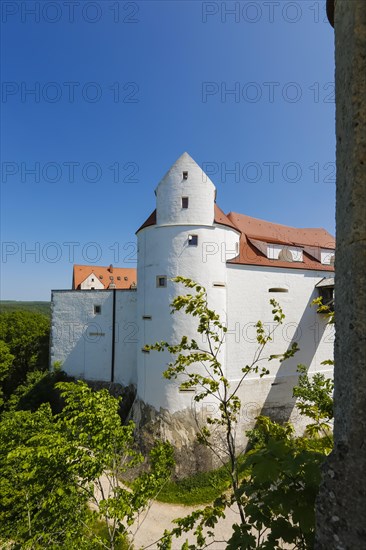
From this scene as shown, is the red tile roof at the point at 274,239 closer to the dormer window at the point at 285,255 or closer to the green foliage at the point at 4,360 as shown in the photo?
the dormer window at the point at 285,255

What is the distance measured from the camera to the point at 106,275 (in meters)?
44.2

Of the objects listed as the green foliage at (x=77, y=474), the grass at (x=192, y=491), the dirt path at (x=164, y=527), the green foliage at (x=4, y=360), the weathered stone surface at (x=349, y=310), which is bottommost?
the dirt path at (x=164, y=527)

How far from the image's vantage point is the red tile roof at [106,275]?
42469mm

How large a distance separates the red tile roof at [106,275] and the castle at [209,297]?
23.5m

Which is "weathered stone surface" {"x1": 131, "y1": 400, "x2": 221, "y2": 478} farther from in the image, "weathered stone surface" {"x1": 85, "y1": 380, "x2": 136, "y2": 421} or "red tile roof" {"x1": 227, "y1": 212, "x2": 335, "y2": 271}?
"red tile roof" {"x1": 227, "y1": 212, "x2": 335, "y2": 271}

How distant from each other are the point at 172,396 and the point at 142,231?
9645mm

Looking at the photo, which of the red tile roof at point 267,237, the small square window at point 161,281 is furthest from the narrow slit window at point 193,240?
the small square window at point 161,281

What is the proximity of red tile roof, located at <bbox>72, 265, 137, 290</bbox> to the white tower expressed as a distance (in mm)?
29031

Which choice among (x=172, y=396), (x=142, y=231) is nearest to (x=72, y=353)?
(x=172, y=396)

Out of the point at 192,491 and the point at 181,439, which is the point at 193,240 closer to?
the point at 181,439

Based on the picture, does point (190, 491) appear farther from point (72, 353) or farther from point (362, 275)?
point (362, 275)

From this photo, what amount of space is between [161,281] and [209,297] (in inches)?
113

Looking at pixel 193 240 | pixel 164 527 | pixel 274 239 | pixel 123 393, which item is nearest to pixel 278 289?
pixel 274 239

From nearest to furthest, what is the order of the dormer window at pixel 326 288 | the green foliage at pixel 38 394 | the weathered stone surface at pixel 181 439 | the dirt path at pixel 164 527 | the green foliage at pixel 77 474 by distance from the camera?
the green foliage at pixel 77 474
the dirt path at pixel 164 527
the weathered stone surface at pixel 181 439
the dormer window at pixel 326 288
the green foliage at pixel 38 394
